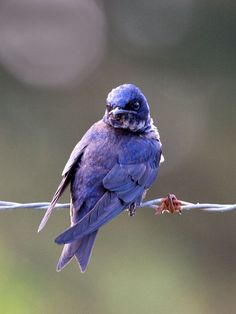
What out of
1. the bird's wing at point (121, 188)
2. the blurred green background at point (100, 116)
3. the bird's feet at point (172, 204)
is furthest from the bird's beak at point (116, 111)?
the blurred green background at point (100, 116)

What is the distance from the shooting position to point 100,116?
10430mm

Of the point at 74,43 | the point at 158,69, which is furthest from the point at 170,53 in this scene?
the point at 74,43

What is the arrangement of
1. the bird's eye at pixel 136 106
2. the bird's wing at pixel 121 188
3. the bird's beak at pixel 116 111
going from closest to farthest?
the bird's wing at pixel 121 188 < the bird's beak at pixel 116 111 < the bird's eye at pixel 136 106

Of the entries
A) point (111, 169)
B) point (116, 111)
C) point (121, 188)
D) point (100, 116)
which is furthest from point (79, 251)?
point (100, 116)

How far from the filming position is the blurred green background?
8.95 m

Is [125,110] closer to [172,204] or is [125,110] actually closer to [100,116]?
[172,204]

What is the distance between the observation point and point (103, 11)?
1264 cm

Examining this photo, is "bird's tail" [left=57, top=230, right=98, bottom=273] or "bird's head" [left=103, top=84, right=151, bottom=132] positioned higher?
"bird's head" [left=103, top=84, right=151, bottom=132]

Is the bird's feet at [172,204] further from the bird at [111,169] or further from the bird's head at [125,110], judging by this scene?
the bird's head at [125,110]

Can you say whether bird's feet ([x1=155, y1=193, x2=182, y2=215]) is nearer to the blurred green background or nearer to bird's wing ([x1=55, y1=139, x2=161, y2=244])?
bird's wing ([x1=55, y1=139, x2=161, y2=244])

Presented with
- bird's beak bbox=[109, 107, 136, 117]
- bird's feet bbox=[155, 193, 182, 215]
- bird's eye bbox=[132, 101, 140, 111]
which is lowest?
bird's feet bbox=[155, 193, 182, 215]

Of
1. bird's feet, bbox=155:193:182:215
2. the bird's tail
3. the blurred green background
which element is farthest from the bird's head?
the blurred green background

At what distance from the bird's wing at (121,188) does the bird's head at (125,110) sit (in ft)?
0.56

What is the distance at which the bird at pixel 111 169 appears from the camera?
15.9 feet
